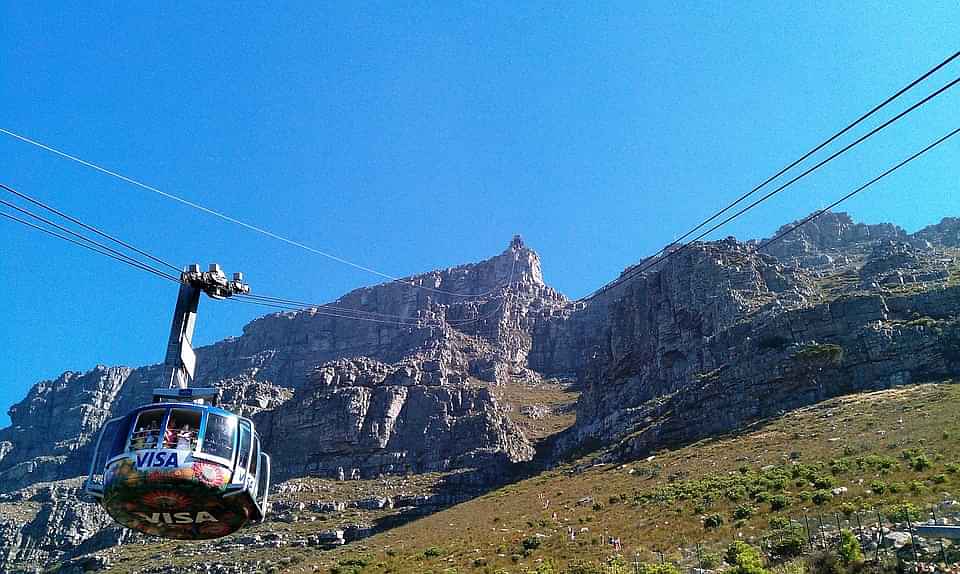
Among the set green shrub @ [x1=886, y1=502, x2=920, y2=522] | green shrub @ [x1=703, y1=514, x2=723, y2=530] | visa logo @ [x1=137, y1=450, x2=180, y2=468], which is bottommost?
green shrub @ [x1=886, y1=502, x2=920, y2=522]

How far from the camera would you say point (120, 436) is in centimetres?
1703

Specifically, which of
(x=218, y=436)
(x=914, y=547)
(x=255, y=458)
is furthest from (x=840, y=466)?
(x=218, y=436)

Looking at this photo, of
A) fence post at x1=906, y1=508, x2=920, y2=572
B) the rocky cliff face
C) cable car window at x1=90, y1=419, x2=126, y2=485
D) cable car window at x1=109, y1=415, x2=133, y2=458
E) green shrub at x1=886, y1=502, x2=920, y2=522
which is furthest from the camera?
the rocky cliff face

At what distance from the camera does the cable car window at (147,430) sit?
16.6 metres

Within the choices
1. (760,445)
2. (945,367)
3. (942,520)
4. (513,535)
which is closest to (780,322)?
(945,367)

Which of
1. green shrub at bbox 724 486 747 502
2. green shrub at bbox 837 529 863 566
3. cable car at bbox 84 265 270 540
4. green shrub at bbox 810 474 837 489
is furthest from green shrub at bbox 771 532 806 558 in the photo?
cable car at bbox 84 265 270 540

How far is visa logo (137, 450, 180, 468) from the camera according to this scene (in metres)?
16.4

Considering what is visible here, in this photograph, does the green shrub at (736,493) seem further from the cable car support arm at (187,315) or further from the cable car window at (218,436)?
the cable car window at (218,436)

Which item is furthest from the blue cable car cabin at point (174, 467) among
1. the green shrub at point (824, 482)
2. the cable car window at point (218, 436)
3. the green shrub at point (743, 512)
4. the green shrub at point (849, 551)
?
the green shrub at point (824, 482)

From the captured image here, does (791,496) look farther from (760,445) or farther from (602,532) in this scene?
(760,445)

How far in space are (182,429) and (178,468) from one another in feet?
3.27

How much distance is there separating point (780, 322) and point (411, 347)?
114904 mm

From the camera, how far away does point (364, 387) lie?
141375 millimetres

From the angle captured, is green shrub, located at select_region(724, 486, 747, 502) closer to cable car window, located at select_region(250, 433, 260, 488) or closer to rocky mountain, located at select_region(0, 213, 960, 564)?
rocky mountain, located at select_region(0, 213, 960, 564)
